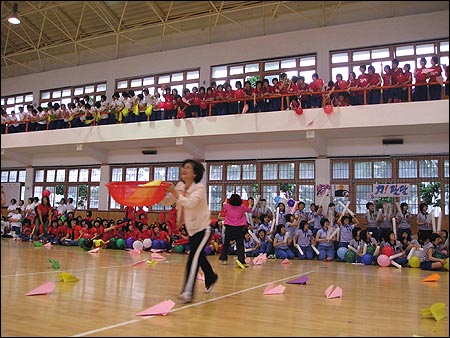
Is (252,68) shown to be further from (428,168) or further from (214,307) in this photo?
(214,307)

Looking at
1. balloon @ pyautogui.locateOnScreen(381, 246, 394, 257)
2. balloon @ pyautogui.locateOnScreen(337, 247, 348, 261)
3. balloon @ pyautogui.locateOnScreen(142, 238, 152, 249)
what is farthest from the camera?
balloon @ pyautogui.locateOnScreen(142, 238, 152, 249)

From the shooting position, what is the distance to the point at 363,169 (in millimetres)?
12375

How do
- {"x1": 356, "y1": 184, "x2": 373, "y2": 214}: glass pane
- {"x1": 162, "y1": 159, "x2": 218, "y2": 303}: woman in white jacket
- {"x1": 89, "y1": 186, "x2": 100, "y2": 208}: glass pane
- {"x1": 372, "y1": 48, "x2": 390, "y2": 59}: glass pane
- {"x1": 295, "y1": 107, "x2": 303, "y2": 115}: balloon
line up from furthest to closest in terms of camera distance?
{"x1": 89, "y1": 186, "x2": 100, "y2": 208}: glass pane → {"x1": 372, "y1": 48, "x2": 390, "y2": 59}: glass pane → {"x1": 356, "y1": 184, "x2": 373, "y2": 214}: glass pane → {"x1": 295, "y1": 107, "x2": 303, "y2": 115}: balloon → {"x1": 162, "y1": 159, "x2": 218, "y2": 303}: woman in white jacket

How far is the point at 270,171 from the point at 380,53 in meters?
4.68

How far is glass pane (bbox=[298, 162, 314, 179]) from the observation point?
12969mm

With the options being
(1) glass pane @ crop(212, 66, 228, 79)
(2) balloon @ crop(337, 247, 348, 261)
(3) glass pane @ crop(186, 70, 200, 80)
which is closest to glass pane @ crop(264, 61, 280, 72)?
(1) glass pane @ crop(212, 66, 228, 79)

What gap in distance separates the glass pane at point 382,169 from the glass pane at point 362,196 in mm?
382

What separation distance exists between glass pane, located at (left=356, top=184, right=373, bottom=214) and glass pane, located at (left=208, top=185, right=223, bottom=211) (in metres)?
4.28

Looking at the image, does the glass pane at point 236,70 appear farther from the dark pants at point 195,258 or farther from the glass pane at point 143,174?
the dark pants at point 195,258

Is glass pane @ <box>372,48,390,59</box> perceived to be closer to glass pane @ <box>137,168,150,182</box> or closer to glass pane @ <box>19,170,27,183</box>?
glass pane @ <box>137,168,150,182</box>

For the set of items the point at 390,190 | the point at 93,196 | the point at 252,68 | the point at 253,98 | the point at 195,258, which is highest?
the point at 252,68

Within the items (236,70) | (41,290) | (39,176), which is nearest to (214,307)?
(41,290)

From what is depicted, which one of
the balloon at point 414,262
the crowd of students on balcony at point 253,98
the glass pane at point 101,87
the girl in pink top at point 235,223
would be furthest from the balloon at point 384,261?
the glass pane at point 101,87

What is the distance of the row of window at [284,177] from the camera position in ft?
38.1
